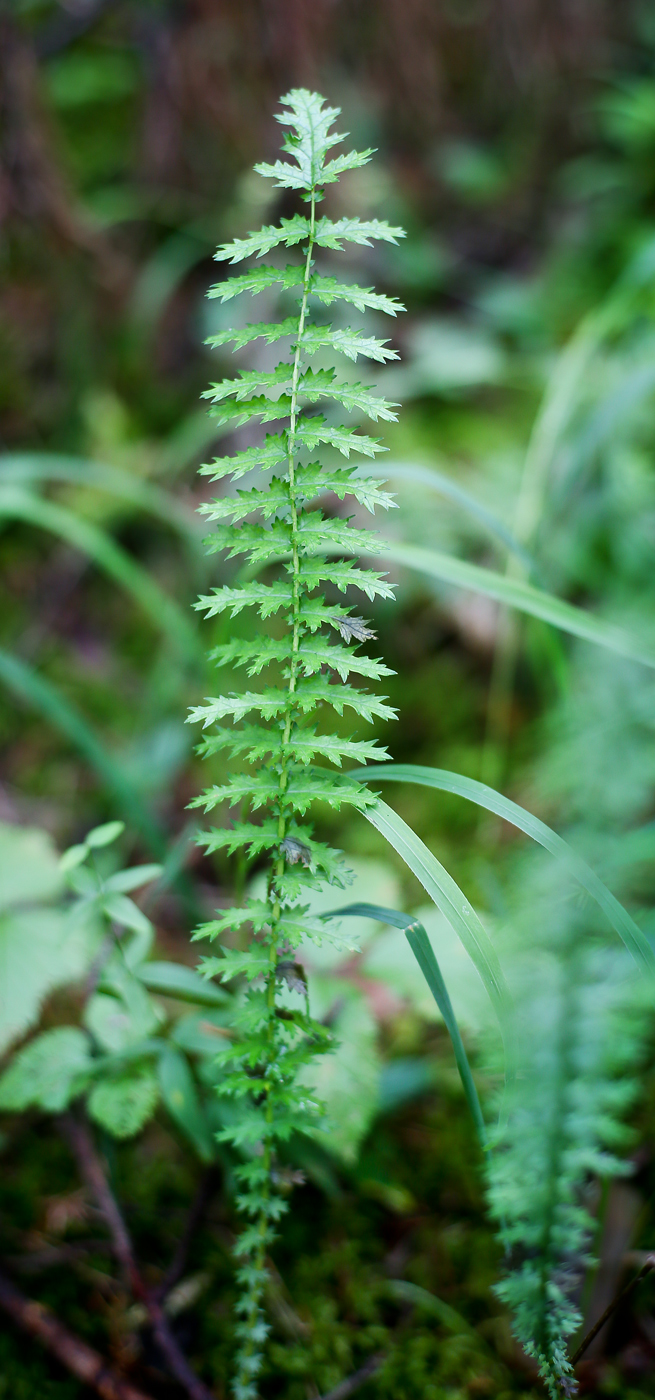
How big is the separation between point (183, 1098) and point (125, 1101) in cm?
8

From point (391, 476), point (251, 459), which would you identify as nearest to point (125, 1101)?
point (251, 459)

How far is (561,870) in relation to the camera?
980 mm

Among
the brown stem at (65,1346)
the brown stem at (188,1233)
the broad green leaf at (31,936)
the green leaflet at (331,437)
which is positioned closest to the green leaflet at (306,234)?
the green leaflet at (331,437)

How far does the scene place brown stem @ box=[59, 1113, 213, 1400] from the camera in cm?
98

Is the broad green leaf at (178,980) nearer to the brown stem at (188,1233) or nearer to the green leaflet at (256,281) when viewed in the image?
the brown stem at (188,1233)

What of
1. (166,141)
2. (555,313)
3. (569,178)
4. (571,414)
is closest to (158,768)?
(571,414)

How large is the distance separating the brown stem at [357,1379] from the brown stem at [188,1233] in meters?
0.26

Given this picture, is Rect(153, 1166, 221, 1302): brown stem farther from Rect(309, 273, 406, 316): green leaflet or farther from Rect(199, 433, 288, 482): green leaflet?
Rect(309, 273, 406, 316): green leaflet

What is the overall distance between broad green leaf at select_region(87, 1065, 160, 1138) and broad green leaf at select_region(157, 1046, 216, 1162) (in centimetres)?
2

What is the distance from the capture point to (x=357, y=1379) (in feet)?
3.41

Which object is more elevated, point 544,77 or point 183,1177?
point 544,77

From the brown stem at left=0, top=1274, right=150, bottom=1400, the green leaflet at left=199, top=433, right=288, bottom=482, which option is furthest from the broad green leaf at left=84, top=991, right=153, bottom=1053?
the green leaflet at left=199, top=433, right=288, bottom=482

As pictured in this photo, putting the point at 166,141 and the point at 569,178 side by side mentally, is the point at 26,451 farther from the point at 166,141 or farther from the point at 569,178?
the point at 569,178

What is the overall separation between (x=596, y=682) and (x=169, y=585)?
4.82 ft
